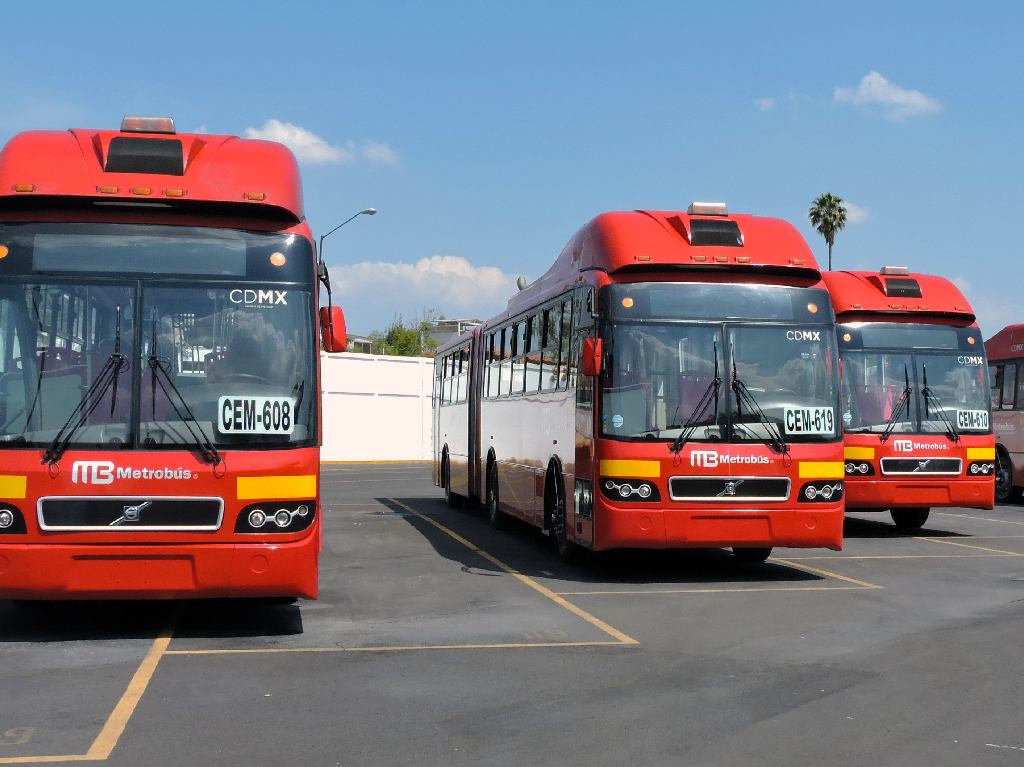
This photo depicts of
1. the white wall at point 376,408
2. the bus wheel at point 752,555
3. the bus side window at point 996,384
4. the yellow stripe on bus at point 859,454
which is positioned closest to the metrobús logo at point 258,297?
the bus wheel at point 752,555

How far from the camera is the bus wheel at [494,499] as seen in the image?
1894 cm

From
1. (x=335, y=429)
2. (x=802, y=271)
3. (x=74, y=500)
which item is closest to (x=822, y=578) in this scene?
(x=802, y=271)

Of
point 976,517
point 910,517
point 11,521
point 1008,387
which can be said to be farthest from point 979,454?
point 11,521

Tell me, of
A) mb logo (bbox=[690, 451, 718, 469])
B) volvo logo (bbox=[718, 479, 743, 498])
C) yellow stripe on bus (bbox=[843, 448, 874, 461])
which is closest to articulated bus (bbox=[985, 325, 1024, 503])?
yellow stripe on bus (bbox=[843, 448, 874, 461])

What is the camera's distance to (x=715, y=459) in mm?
12375

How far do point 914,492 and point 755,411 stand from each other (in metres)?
5.80

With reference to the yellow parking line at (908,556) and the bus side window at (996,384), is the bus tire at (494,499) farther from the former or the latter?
the bus side window at (996,384)

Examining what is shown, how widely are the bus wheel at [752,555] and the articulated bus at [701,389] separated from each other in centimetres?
211

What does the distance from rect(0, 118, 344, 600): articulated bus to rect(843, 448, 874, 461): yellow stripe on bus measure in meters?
10.1

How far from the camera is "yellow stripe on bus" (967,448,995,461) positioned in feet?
57.5

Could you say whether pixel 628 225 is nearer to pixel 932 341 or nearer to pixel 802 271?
pixel 802 271

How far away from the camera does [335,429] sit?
46531 millimetres

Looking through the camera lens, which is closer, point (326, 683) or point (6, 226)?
point (326, 683)

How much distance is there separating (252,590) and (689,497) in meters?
4.72
